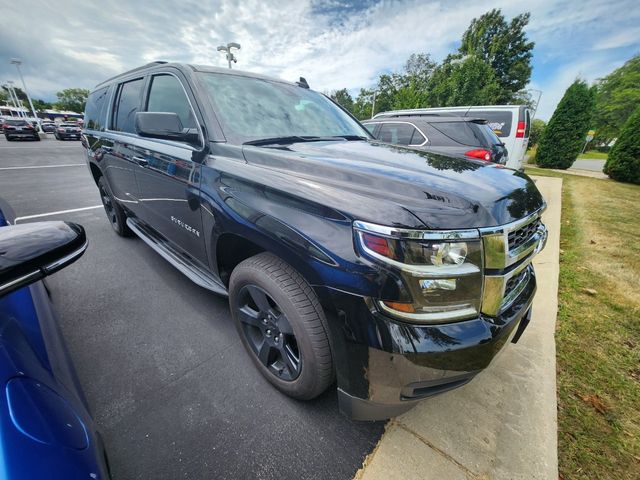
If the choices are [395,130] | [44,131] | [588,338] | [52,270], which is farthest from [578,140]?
[44,131]

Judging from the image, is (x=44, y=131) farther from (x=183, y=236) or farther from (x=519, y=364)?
(x=519, y=364)

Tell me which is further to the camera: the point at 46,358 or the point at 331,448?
the point at 331,448

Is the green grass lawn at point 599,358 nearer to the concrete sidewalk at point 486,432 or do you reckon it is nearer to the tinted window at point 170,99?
the concrete sidewalk at point 486,432

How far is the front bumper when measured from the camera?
1144 millimetres

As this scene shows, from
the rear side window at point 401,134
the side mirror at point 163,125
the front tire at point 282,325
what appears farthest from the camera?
the rear side window at point 401,134

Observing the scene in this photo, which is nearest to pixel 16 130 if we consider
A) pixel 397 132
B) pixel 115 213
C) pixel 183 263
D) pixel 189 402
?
pixel 115 213

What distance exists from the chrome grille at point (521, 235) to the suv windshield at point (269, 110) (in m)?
1.55

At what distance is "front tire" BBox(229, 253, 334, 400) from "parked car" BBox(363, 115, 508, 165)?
3879 millimetres

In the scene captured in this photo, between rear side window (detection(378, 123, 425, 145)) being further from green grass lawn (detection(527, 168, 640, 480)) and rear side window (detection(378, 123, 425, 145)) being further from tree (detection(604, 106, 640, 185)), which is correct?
tree (detection(604, 106, 640, 185))

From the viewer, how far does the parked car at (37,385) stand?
2.15ft

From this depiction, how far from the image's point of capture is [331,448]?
1.54 meters

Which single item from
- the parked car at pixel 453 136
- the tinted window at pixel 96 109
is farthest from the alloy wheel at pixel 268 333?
the parked car at pixel 453 136

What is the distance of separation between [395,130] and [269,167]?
16.6ft

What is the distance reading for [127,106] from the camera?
3049 mm
